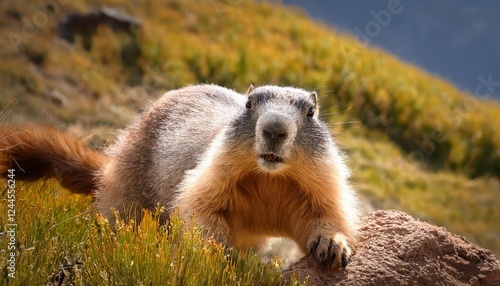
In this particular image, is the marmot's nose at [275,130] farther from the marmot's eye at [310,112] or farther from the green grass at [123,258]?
the green grass at [123,258]

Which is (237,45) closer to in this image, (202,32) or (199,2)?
(202,32)

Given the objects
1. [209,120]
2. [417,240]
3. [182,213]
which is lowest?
[182,213]

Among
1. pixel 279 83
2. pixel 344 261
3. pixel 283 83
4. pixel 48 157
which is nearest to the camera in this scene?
pixel 344 261

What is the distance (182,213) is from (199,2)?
1793cm

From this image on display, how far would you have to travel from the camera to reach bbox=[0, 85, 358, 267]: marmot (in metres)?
5.33

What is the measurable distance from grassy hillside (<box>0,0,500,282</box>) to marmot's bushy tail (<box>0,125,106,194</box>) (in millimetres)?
5143

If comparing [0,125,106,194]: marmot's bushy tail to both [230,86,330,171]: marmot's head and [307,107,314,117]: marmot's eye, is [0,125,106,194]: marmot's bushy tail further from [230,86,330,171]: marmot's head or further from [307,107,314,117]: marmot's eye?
[307,107,314,117]: marmot's eye

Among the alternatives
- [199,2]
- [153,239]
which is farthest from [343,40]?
[153,239]

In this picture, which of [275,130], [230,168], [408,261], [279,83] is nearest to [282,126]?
[275,130]

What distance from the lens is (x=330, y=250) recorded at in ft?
17.1

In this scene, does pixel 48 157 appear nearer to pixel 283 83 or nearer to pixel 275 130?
pixel 275 130

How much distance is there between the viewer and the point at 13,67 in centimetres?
1471

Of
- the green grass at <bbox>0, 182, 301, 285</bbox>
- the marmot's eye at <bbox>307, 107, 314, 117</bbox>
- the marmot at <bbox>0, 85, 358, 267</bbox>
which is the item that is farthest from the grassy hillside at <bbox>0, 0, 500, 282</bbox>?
the green grass at <bbox>0, 182, 301, 285</bbox>

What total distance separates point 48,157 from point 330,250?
117 inches
